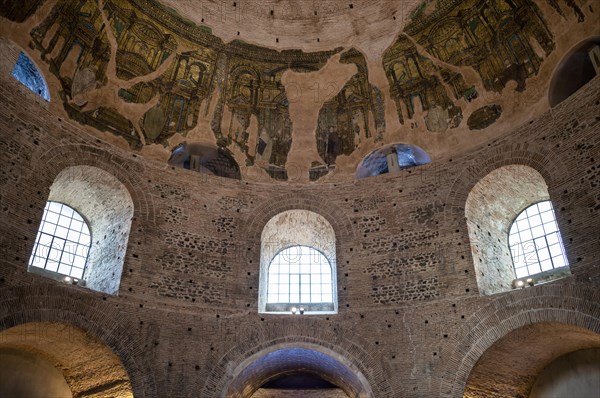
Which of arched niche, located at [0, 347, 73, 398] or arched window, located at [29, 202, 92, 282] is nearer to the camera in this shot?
arched niche, located at [0, 347, 73, 398]

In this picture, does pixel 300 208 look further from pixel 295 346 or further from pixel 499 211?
pixel 499 211

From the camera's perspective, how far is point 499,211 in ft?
47.4

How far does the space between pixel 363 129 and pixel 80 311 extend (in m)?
8.99

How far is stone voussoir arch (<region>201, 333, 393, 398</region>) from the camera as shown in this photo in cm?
1224

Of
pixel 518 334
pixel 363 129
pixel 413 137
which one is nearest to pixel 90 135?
pixel 363 129

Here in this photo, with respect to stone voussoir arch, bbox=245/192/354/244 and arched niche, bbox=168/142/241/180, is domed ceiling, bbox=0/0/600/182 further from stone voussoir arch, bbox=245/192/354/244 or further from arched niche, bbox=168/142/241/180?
stone voussoir arch, bbox=245/192/354/244

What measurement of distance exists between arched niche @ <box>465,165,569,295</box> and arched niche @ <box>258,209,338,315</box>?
3616 mm

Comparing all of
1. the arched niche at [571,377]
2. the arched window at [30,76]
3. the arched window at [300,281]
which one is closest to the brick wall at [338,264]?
the arched window at [30,76]

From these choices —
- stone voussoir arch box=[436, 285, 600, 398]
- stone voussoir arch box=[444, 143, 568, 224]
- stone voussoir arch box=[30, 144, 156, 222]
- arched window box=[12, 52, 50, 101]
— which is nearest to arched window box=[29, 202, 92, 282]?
stone voussoir arch box=[30, 144, 156, 222]

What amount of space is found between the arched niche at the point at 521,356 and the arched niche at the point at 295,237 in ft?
13.2

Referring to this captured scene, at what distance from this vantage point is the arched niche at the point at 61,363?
1187 centimetres

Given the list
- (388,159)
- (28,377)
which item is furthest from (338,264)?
(28,377)

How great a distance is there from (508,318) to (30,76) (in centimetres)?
1225

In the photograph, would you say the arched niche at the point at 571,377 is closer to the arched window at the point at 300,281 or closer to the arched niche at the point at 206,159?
the arched window at the point at 300,281
